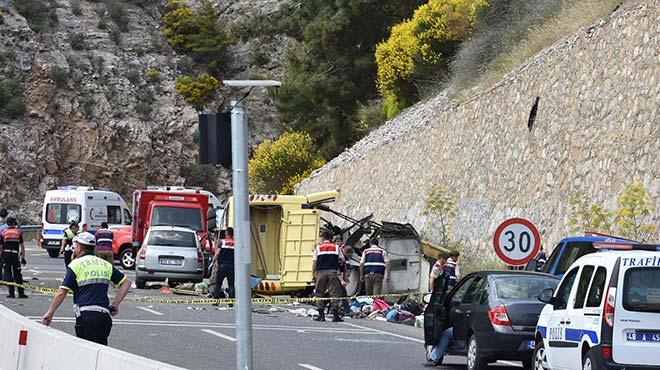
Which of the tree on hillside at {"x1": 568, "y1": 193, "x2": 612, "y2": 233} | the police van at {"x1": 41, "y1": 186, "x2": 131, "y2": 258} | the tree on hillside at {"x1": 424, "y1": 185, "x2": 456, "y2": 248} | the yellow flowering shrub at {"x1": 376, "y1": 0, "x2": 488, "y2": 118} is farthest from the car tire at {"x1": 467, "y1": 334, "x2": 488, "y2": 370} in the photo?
the police van at {"x1": 41, "y1": 186, "x2": 131, "y2": 258}

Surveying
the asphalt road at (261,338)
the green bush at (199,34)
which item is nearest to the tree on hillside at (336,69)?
the green bush at (199,34)

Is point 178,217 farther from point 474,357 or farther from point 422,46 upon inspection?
point 474,357

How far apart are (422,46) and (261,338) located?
101 feet

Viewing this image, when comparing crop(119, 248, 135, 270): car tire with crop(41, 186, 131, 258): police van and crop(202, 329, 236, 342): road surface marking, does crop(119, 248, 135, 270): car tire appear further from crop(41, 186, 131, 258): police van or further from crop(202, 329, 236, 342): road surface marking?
crop(202, 329, 236, 342): road surface marking

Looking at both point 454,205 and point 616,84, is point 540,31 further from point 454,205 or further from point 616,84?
point 616,84

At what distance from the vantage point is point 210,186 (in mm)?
79312

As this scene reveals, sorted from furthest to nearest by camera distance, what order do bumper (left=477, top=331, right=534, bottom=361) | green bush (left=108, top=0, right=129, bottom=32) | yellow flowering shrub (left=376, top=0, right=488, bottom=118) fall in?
1. green bush (left=108, top=0, right=129, bottom=32)
2. yellow flowering shrub (left=376, top=0, right=488, bottom=118)
3. bumper (left=477, top=331, right=534, bottom=361)

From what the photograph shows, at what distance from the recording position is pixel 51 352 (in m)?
11.9

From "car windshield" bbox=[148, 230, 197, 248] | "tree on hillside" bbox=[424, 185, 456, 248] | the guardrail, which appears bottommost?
the guardrail

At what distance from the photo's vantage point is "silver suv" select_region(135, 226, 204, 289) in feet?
111

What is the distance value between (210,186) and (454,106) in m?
41.3

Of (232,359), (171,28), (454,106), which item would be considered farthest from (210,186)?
(232,359)

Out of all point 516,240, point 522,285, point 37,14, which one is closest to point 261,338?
point 516,240

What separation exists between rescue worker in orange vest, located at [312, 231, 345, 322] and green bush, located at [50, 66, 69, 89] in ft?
177
